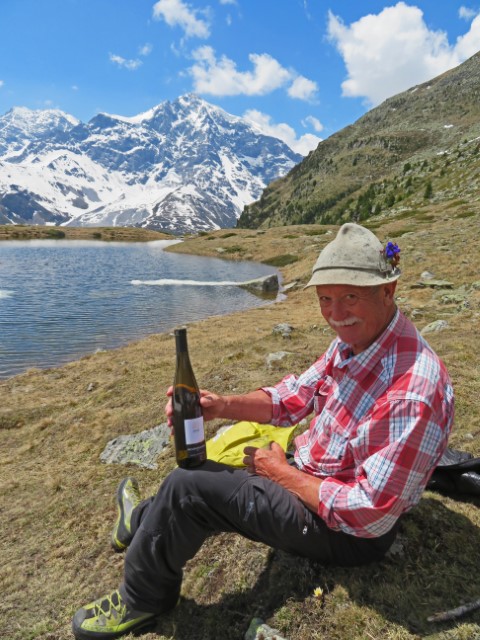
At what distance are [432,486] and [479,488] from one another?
63 centimetres

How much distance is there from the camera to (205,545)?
6.20 m

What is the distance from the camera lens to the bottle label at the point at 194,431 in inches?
195

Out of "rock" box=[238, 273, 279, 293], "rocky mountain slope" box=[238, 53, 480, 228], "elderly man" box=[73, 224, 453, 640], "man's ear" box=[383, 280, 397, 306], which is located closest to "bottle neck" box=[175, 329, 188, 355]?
"elderly man" box=[73, 224, 453, 640]

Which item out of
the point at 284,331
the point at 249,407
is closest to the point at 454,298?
the point at 284,331

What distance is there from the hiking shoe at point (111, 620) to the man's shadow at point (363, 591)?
319 mm

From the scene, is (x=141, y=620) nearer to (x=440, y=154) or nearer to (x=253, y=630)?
(x=253, y=630)

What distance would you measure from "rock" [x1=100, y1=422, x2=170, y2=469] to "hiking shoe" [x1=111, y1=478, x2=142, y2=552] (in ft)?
6.72

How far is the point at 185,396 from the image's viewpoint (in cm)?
539

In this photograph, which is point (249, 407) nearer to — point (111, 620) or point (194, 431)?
point (194, 431)

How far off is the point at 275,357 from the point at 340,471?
31.2 feet

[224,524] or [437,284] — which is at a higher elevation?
[224,524]

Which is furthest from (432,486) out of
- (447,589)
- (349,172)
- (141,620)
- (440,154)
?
(349,172)

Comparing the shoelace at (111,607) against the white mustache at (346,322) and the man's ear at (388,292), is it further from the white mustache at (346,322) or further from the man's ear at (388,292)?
the man's ear at (388,292)

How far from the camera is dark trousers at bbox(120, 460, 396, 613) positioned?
430 cm
